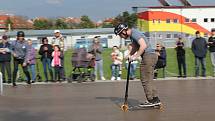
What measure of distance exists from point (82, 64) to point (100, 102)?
5.97 meters

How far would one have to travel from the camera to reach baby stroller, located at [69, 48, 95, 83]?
17.2 m

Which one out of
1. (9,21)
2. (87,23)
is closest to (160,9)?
(87,23)

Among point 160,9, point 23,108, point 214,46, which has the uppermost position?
point 160,9

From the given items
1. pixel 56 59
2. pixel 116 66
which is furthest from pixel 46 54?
pixel 116 66

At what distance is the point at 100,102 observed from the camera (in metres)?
11.3

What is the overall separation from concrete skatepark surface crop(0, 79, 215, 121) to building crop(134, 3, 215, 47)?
6547cm

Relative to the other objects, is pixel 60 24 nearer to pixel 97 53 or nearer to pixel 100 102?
pixel 97 53

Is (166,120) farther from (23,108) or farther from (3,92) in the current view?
(3,92)

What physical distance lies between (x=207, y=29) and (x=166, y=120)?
7787 centimetres

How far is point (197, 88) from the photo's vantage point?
13820 mm

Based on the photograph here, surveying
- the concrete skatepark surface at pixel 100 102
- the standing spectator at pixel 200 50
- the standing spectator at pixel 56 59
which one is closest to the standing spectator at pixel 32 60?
the standing spectator at pixel 56 59

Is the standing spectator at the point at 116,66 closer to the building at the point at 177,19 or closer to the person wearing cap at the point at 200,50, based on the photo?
the person wearing cap at the point at 200,50

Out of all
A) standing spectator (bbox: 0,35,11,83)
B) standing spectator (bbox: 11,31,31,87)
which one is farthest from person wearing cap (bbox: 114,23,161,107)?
standing spectator (bbox: 0,35,11,83)

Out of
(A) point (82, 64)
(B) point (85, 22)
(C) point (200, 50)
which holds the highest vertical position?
(B) point (85, 22)
